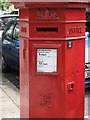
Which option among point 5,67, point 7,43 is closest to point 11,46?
point 7,43

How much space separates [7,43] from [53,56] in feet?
17.5

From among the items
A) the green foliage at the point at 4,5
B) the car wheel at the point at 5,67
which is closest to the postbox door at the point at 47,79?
the car wheel at the point at 5,67

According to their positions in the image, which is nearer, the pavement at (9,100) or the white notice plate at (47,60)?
the white notice plate at (47,60)

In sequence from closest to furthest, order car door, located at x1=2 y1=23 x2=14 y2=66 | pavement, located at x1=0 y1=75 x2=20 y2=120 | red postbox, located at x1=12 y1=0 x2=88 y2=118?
red postbox, located at x1=12 y1=0 x2=88 y2=118 → pavement, located at x1=0 y1=75 x2=20 y2=120 → car door, located at x1=2 y1=23 x2=14 y2=66

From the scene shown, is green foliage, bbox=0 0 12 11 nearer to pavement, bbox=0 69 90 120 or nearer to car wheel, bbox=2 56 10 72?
car wheel, bbox=2 56 10 72

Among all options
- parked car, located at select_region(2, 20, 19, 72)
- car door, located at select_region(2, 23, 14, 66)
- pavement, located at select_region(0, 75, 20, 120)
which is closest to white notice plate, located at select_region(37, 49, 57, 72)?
pavement, located at select_region(0, 75, 20, 120)

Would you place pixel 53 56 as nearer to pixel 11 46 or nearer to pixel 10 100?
pixel 10 100

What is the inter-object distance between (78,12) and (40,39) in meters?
0.53

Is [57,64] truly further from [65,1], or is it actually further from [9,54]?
[9,54]

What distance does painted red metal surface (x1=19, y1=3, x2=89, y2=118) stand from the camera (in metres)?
3.06

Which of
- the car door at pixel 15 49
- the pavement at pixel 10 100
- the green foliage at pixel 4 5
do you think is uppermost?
the green foliage at pixel 4 5

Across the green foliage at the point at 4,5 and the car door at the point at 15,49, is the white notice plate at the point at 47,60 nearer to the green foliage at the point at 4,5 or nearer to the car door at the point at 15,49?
the car door at the point at 15,49

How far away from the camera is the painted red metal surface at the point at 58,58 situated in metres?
3.06

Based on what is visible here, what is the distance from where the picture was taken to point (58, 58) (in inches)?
122
